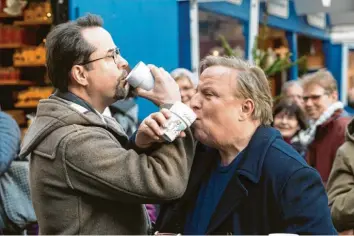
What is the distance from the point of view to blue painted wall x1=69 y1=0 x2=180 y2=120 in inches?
380

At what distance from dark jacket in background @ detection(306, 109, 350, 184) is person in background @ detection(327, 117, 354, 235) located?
8.66 feet

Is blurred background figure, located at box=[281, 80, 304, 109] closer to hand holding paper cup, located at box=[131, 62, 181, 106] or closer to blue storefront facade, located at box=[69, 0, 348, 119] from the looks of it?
blue storefront facade, located at box=[69, 0, 348, 119]

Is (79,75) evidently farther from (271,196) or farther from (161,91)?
(271,196)

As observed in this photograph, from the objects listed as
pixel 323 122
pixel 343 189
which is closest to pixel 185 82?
pixel 323 122

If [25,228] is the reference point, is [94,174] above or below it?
above

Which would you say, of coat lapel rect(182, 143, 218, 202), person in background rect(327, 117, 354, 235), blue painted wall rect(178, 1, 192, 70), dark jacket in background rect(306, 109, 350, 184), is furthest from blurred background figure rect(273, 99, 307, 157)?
coat lapel rect(182, 143, 218, 202)

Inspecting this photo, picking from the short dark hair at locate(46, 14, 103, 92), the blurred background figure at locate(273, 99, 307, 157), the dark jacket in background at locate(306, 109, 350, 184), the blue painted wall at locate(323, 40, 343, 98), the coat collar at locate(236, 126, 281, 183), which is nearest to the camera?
the coat collar at locate(236, 126, 281, 183)

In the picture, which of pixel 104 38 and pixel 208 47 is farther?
pixel 208 47

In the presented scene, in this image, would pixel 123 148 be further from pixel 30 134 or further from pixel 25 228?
pixel 25 228

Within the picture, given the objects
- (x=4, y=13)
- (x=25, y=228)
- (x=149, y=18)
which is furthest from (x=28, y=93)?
(x=25, y=228)

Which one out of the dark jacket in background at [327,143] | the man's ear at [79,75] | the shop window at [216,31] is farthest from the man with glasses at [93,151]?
→ the shop window at [216,31]

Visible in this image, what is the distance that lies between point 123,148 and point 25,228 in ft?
9.55

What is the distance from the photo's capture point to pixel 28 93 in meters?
11.2

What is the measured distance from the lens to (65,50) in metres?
3.29
